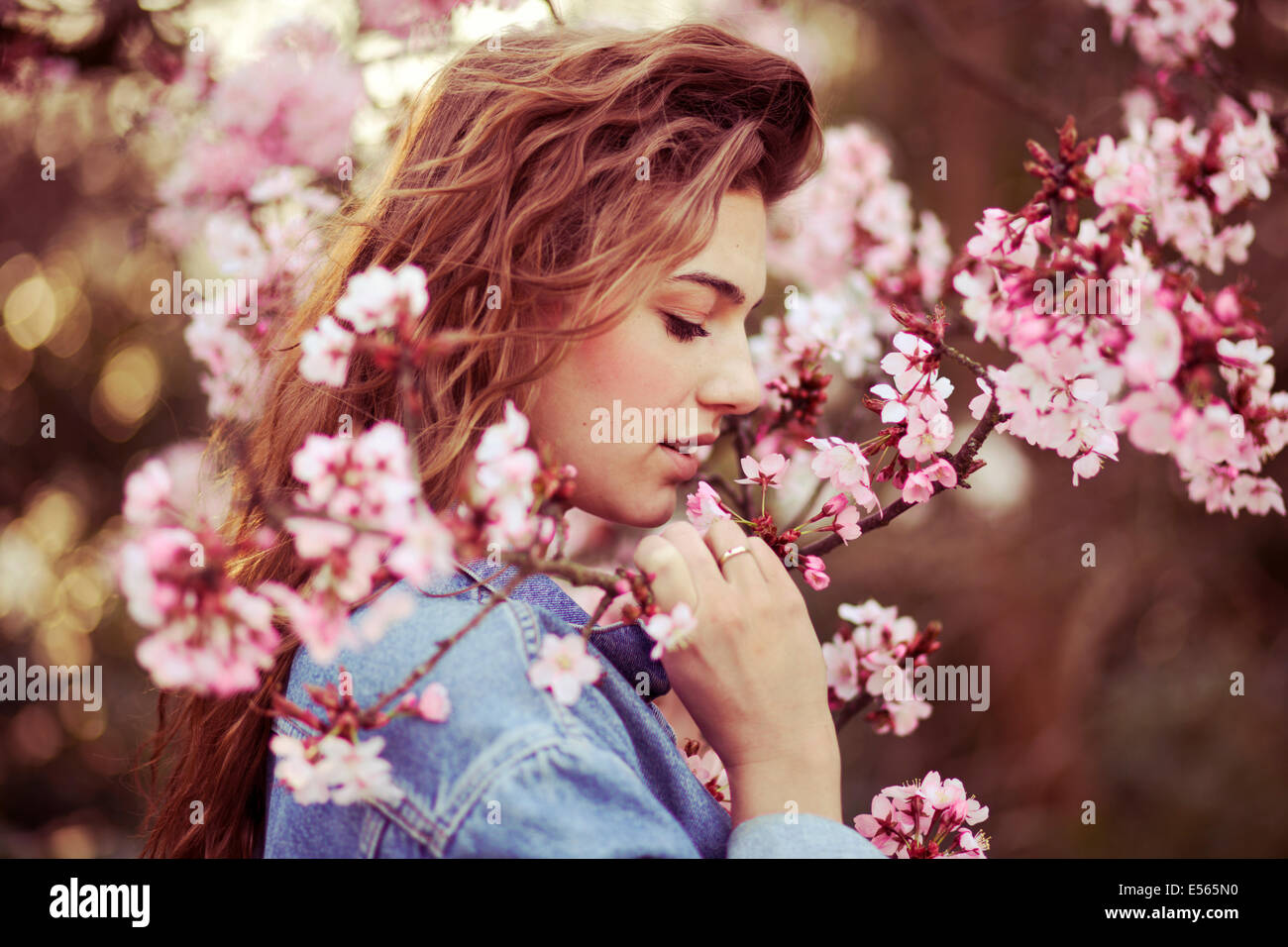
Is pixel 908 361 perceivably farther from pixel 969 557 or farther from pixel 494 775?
pixel 969 557

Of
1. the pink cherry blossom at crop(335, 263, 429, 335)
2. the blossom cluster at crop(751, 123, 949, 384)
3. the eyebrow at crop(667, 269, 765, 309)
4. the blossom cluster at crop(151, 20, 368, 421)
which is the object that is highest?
the blossom cluster at crop(151, 20, 368, 421)

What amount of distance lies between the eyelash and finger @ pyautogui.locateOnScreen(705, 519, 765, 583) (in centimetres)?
26

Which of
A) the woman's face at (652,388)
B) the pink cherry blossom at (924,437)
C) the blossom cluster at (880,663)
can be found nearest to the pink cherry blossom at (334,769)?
the woman's face at (652,388)

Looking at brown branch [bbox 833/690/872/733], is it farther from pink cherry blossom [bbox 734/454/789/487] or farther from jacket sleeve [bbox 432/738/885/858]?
jacket sleeve [bbox 432/738/885/858]

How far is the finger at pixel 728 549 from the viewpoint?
1.10 m

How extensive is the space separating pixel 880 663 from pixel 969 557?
3361mm

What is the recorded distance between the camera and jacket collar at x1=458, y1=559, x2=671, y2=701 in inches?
46.4

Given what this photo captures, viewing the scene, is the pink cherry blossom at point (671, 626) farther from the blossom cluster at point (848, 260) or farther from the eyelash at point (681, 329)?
the blossom cluster at point (848, 260)

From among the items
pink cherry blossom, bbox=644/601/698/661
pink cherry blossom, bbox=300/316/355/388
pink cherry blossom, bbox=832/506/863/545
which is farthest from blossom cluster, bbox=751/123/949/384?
pink cherry blossom, bbox=300/316/355/388

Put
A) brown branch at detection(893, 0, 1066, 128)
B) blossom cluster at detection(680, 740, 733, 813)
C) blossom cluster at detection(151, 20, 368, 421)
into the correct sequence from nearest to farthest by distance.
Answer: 1. blossom cluster at detection(680, 740, 733, 813)
2. brown branch at detection(893, 0, 1066, 128)
3. blossom cluster at detection(151, 20, 368, 421)

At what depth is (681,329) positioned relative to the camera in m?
1.25

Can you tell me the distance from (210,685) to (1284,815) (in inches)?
195
